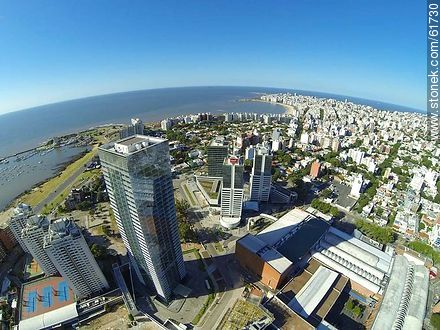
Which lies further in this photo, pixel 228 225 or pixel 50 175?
pixel 50 175

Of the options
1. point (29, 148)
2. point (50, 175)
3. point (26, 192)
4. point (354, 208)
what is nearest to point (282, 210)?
point (354, 208)

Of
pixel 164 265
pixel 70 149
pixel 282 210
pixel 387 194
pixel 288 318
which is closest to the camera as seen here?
pixel 288 318

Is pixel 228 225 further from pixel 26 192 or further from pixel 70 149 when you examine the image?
pixel 70 149

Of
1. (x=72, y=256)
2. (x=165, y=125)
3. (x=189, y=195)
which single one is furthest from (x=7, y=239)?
(x=165, y=125)

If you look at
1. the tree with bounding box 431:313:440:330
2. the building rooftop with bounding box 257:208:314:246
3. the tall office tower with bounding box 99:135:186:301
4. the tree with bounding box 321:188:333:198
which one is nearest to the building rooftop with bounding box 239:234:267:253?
the building rooftop with bounding box 257:208:314:246

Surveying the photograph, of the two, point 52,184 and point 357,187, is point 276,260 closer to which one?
point 357,187

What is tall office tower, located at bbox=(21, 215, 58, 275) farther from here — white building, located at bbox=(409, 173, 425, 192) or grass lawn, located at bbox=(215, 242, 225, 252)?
white building, located at bbox=(409, 173, 425, 192)

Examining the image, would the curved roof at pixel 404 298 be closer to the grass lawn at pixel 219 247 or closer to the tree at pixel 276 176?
the grass lawn at pixel 219 247
